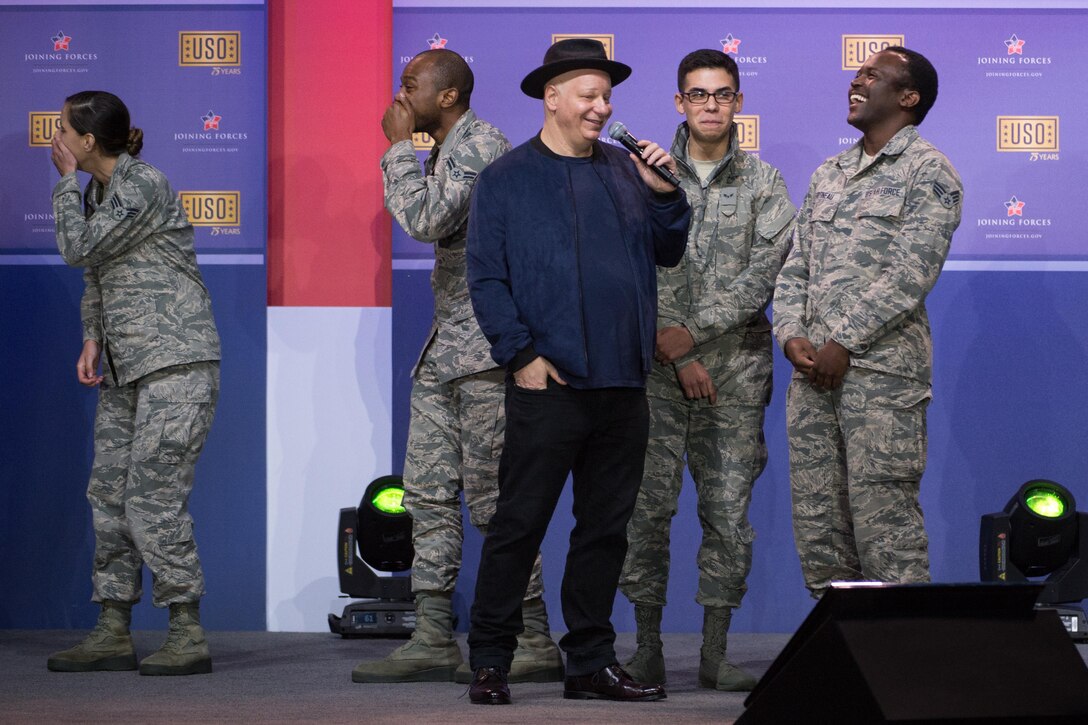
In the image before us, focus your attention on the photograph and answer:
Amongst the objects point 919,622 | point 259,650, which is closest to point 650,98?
point 259,650

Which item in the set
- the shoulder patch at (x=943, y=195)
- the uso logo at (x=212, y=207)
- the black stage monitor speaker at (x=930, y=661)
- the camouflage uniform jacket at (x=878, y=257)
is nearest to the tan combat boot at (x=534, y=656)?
the camouflage uniform jacket at (x=878, y=257)

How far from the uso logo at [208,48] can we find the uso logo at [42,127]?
1.80 ft

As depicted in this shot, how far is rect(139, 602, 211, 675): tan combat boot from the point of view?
402 cm

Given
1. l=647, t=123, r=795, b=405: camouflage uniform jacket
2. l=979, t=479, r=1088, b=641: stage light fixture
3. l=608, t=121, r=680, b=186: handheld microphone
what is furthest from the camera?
l=979, t=479, r=1088, b=641: stage light fixture

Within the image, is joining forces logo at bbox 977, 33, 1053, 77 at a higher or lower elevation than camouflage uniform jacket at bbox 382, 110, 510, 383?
higher

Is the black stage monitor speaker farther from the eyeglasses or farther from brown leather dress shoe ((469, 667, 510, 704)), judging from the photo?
the eyeglasses

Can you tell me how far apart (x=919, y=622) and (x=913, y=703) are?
0.20 m

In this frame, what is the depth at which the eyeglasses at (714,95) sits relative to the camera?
381 cm

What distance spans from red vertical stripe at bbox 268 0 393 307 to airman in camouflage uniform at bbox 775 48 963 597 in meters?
1.92

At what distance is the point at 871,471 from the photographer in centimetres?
357

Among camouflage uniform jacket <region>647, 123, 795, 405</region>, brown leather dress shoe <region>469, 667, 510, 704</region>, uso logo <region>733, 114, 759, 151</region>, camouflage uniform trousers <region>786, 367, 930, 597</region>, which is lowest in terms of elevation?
brown leather dress shoe <region>469, 667, 510, 704</region>

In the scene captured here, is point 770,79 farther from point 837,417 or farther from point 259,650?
point 259,650

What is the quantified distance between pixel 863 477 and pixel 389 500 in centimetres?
198

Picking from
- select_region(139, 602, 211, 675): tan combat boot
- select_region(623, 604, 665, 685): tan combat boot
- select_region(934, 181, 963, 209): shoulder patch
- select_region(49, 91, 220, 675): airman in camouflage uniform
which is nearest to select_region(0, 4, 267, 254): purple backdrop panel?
select_region(49, 91, 220, 675): airman in camouflage uniform
